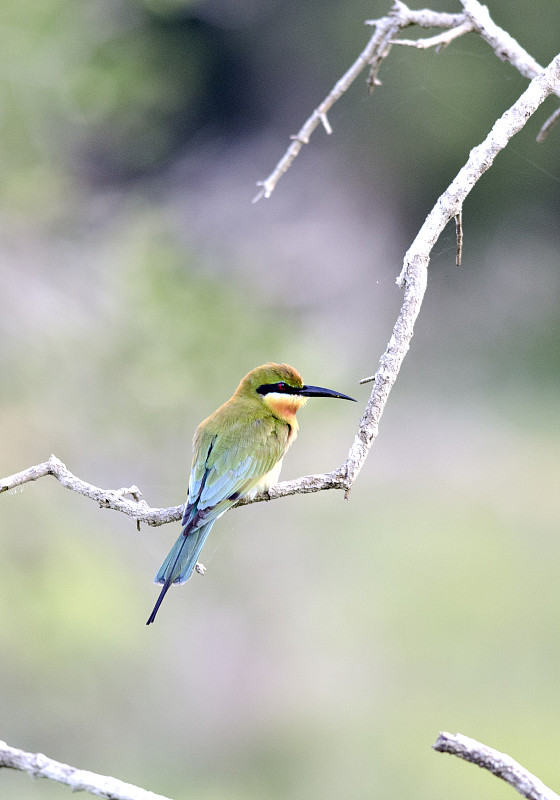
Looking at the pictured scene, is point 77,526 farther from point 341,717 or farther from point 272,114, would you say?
point 272,114

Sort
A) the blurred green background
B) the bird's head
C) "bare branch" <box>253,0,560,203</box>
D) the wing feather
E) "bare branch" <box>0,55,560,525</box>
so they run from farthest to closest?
1. the blurred green background
2. the bird's head
3. the wing feather
4. "bare branch" <box>253,0,560,203</box>
5. "bare branch" <box>0,55,560,525</box>

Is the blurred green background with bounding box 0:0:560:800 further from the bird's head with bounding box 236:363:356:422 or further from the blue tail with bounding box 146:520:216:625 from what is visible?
the blue tail with bounding box 146:520:216:625

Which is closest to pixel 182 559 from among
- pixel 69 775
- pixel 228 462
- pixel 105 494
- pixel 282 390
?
pixel 228 462

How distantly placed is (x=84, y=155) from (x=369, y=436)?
443cm

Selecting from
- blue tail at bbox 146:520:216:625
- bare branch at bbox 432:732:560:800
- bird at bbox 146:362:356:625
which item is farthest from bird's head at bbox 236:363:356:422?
bare branch at bbox 432:732:560:800

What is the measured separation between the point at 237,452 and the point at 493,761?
1.10 m

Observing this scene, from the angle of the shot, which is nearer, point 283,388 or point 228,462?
point 228,462

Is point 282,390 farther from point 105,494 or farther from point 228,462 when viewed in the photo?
point 105,494

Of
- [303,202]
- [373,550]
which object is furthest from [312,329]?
[303,202]

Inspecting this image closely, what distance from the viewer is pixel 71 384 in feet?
13.8

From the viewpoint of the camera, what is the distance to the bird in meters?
1.79

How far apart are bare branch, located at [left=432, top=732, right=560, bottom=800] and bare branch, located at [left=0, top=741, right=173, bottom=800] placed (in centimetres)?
29

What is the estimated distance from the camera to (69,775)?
992 mm

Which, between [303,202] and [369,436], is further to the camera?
[303,202]
